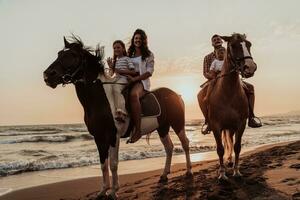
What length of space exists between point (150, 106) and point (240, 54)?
6.85 feet

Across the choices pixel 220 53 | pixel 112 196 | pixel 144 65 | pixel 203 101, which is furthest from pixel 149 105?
pixel 112 196

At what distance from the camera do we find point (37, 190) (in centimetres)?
981

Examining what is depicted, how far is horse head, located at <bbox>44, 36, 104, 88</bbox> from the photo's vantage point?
21.8ft

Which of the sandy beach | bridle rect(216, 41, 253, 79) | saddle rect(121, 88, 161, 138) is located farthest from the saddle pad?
bridle rect(216, 41, 253, 79)

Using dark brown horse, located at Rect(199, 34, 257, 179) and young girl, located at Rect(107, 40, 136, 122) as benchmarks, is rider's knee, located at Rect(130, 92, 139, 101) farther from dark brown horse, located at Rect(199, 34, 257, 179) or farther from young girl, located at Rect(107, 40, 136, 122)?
dark brown horse, located at Rect(199, 34, 257, 179)

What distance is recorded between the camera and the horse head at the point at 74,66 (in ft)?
21.8

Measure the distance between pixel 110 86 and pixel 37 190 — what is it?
406cm

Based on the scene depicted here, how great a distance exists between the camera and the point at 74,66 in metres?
6.92

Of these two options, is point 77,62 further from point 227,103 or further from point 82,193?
point 82,193

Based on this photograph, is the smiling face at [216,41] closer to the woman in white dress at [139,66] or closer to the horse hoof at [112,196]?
the woman in white dress at [139,66]

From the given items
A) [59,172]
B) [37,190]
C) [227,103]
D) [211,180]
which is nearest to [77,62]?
[227,103]

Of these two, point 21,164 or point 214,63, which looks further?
point 21,164

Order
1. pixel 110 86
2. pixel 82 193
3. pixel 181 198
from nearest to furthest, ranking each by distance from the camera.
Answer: pixel 181 198 → pixel 110 86 → pixel 82 193

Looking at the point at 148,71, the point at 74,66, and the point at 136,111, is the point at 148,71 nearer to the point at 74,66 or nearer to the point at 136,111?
the point at 136,111
